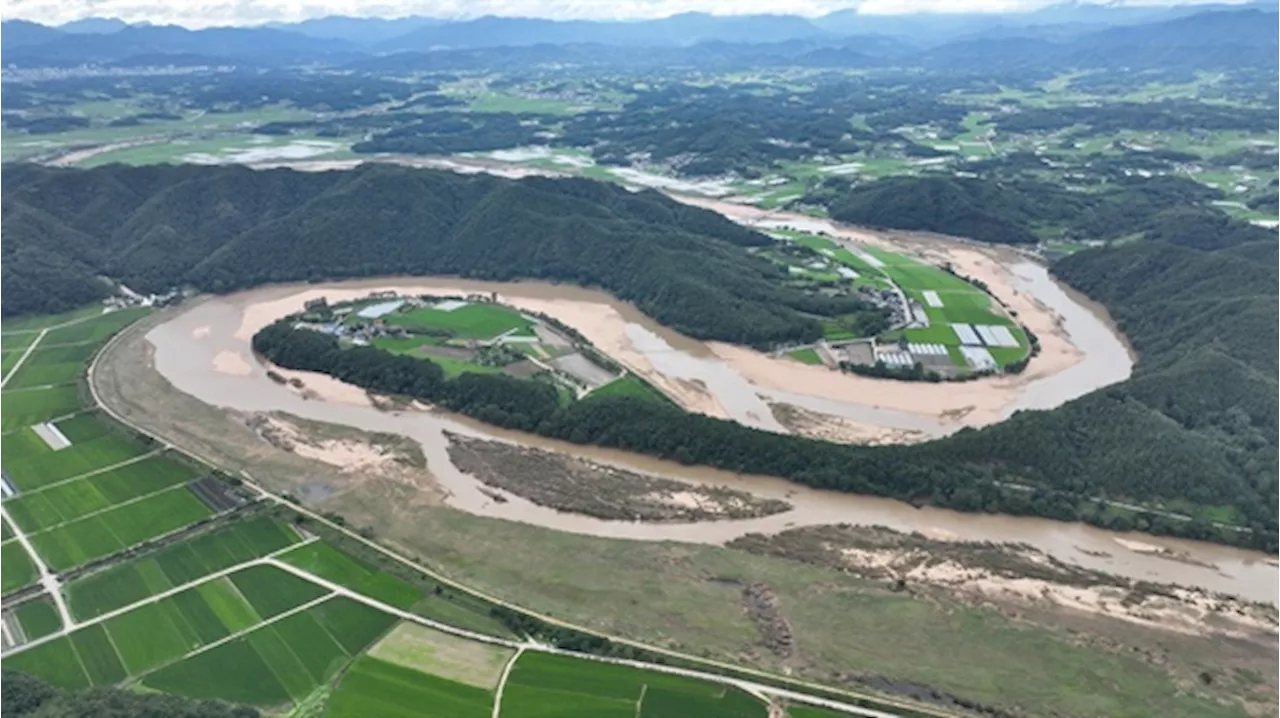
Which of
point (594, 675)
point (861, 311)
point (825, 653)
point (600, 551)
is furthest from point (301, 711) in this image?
point (861, 311)

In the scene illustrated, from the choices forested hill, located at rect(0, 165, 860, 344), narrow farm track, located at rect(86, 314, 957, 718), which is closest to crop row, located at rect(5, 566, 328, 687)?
narrow farm track, located at rect(86, 314, 957, 718)

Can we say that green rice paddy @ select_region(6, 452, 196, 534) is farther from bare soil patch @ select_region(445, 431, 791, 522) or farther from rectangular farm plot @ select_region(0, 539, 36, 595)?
bare soil patch @ select_region(445, 431, 791, 522)

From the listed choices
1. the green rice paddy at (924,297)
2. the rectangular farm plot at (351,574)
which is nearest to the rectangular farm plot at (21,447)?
the rectangular farm plot at (351,574)

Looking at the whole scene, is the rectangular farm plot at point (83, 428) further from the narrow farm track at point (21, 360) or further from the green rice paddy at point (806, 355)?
the green rice paddy at point (806, 355)

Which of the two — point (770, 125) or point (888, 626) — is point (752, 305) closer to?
point (888, 626)

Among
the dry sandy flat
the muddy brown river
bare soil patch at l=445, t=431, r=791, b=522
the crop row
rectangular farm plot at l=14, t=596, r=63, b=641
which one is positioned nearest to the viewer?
the crop row

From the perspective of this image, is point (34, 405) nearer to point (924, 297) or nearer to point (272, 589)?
point (272, 589)
